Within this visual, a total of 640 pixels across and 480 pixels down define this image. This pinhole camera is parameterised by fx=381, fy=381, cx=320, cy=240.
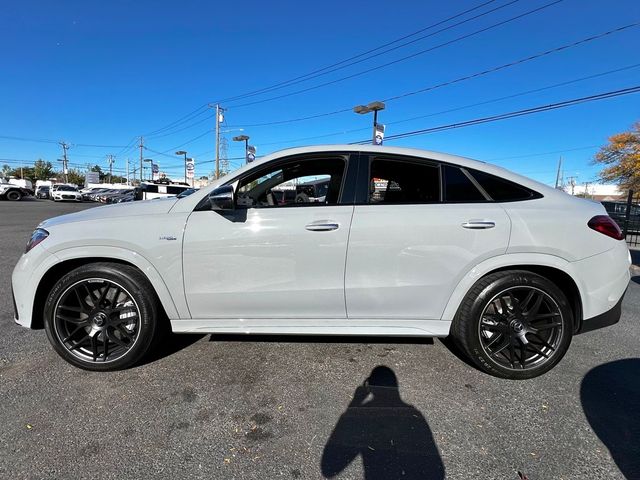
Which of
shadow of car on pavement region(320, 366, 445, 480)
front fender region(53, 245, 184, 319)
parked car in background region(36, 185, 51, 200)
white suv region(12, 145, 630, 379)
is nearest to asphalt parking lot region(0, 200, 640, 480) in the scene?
shadow of car on pavement region(320, 366, 445, 480)

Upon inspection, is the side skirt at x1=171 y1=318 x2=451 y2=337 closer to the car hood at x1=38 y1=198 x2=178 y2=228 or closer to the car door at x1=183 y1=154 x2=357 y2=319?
the car door at x1=183 y1=154 x2=357 y2=319

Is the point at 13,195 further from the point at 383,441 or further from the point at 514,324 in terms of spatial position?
the point at 514,324

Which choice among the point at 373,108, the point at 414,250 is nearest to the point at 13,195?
the point at 373,108

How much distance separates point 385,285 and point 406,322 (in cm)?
35

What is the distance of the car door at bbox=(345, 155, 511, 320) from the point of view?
2760mm

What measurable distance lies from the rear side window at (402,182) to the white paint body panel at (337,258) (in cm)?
13

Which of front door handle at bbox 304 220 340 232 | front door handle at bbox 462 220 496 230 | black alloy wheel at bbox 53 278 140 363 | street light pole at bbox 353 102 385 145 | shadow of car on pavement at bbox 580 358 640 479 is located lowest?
shadow of car on pavement at bbox 580 358 640 479

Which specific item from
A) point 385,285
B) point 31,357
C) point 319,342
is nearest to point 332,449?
point 385,285

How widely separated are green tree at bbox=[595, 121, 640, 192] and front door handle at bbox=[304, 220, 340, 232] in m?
37.0

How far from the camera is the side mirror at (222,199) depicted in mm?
2689

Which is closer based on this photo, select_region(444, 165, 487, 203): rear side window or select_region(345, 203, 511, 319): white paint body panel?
select_region(345, 203, 511, 319): white paint body panel

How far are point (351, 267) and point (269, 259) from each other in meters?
0.60

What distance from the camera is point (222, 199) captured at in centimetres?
269

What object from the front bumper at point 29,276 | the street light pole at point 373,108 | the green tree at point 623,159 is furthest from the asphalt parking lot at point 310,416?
the green tree at point 623,159
